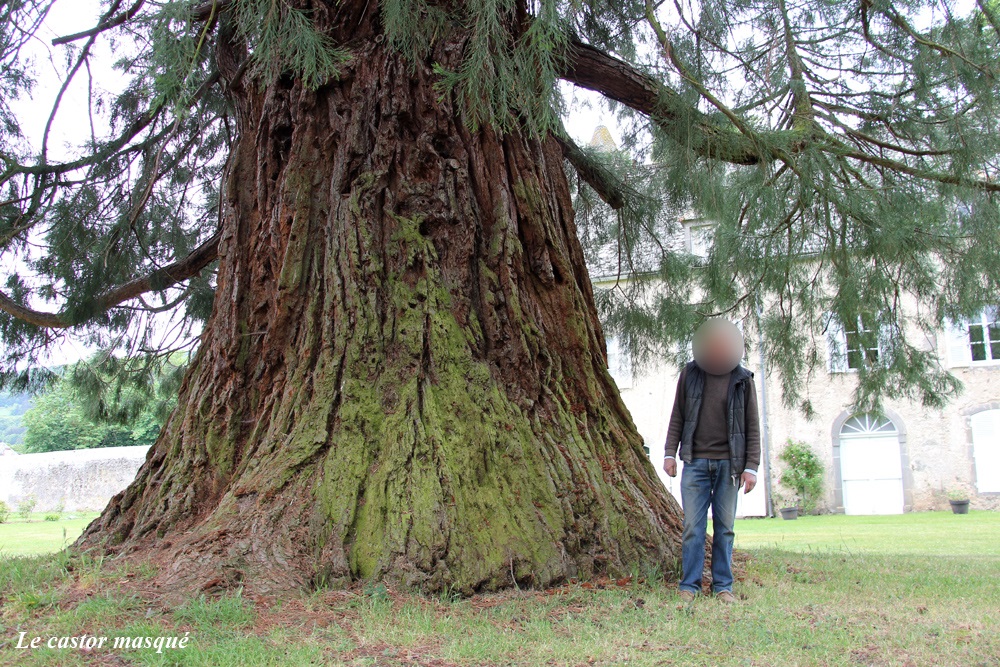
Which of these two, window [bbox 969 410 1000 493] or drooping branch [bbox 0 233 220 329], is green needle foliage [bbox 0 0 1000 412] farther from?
window [bbox 969 410 1000 493]

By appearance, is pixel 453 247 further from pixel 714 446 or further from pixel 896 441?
pixel 896 441

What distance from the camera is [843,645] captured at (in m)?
2.79

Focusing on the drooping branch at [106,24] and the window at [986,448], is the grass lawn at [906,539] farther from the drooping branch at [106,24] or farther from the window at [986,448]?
the drooping branch at [106,24]

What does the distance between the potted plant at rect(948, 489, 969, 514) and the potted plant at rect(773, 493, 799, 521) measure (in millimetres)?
3077

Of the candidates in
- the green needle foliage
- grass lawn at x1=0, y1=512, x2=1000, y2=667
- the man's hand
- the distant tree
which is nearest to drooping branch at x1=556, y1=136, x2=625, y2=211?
the green needle foliage

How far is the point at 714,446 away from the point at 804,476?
14953 millimetres

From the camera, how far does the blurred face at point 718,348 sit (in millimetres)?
3781

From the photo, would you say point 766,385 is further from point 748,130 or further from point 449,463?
point 449,463

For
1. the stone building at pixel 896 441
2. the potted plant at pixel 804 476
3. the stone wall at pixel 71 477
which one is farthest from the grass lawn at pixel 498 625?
the stone wall at pixel 71 477

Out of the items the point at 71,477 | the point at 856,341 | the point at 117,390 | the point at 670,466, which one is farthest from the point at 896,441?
the point at 71,477

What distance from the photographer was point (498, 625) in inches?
115

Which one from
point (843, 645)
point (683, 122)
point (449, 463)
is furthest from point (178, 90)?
point (843, 645)

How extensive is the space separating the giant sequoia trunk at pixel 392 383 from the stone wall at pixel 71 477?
1818 centimetres

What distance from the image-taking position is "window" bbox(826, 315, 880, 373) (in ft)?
18.0
